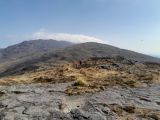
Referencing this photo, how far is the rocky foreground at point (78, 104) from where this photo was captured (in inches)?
349

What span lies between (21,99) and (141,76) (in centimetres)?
693

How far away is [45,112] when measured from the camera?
30.1ft

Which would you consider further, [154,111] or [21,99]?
[21,99]

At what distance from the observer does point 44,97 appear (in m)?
11.1

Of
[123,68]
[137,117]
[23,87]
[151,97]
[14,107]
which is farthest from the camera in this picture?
[123,68]

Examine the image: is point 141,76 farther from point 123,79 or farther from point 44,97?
point 44,97

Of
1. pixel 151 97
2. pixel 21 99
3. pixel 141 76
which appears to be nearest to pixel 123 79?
pixel 141 76

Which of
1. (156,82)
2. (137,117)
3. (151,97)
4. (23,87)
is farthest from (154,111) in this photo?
(23,87)

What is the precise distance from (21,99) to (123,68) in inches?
323

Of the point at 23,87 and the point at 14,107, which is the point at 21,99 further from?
the point at 23,87

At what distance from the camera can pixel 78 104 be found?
32.8 feet

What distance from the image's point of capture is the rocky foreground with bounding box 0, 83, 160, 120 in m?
8.86

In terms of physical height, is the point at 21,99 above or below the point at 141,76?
below

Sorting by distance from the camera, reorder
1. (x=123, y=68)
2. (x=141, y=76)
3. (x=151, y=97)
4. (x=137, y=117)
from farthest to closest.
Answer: (x=123, y=68) < (x=141, y=76) < (x=151, y=97) < (x=137, y=117)
